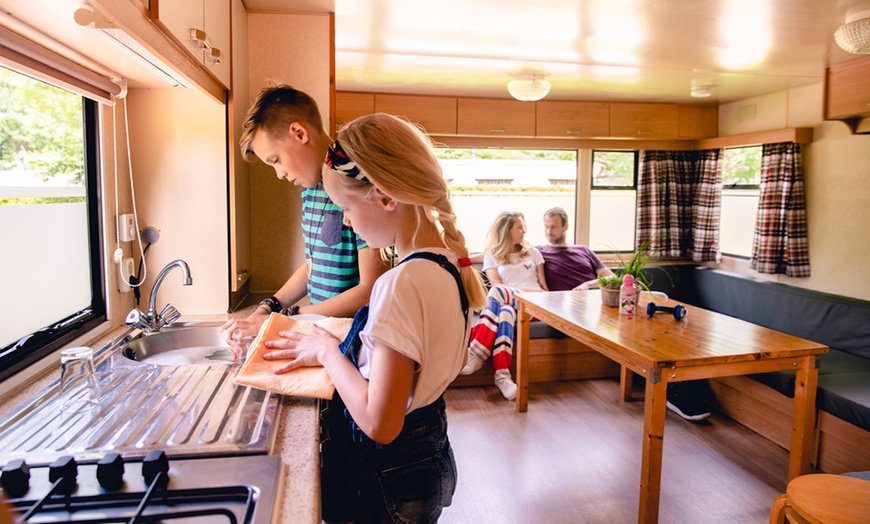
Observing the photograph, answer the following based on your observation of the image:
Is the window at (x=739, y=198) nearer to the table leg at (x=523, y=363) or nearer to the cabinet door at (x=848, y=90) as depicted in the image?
the cabinet door at (x=848, y=90)

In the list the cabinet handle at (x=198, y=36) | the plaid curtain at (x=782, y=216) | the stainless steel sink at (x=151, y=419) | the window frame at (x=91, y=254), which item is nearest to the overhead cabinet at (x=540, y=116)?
the plaid curtain at (x=782, y=216)

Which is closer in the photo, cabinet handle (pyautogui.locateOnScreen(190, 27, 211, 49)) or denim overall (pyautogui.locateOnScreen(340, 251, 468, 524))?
denim overall (pyautogui.locateOnScreen(340, 251, 468, 524))

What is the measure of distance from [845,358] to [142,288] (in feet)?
12.3

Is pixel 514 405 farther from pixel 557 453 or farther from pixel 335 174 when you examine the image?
pixel 335 174

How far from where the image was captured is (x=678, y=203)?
17.9ft

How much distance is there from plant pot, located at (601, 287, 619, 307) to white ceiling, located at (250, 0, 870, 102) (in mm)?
1393

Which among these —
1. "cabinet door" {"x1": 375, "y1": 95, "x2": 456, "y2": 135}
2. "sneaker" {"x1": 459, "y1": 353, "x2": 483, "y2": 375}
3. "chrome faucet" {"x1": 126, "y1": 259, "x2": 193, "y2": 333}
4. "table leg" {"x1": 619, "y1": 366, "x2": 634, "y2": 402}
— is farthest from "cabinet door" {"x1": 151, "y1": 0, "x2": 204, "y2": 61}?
"cabinet door" {"x1": 375, "y1": 95, "x2": 456, "y2": 135}

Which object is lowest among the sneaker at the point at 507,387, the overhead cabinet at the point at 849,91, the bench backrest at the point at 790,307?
the sneaker at the point at 507,387

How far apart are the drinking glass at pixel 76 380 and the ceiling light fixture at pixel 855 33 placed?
3378mm

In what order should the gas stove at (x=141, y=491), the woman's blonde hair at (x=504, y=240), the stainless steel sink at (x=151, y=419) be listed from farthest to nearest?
the woman's blonde hair at (x=504, y=240), the stainless steel sink at (x=151, y=419), the gas stove at (x=141, y=491)

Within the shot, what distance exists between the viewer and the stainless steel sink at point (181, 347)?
1.64 metres

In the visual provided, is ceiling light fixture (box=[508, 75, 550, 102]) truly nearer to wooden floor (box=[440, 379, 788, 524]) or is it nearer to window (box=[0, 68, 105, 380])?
wooden floor (box=[440, 379, 788, 524])

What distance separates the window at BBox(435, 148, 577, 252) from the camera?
526 centimetres

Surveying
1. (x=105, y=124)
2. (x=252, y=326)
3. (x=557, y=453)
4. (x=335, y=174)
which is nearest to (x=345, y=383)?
(x=335, y=174)
